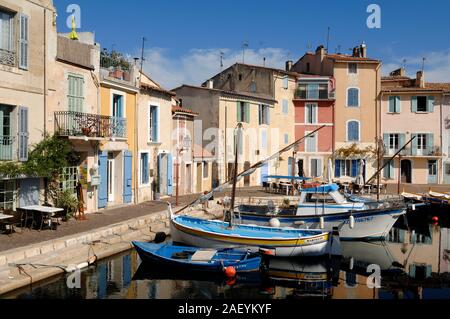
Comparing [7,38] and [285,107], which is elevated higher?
[285,107]

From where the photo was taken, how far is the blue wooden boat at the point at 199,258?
605 inches

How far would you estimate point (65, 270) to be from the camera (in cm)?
1450

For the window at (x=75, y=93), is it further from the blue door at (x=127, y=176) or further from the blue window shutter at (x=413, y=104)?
the blue window shutter at (x=413, y=104)

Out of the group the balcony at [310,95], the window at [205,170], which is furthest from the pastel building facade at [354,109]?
the window at [205,170]

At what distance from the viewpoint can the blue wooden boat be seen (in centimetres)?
1537

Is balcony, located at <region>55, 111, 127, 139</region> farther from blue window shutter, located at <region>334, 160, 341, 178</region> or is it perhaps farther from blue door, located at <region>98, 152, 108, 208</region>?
blue window shutter, located at <region>334, 160, 341, 178</region>

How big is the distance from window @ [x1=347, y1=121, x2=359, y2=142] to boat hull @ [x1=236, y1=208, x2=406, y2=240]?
72.9 feet

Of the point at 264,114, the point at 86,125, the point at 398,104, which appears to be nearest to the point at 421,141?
the point at 398,104

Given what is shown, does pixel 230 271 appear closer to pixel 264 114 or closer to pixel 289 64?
pixel 264 114

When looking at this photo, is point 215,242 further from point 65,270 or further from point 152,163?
point 152,163

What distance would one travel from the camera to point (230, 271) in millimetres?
15219

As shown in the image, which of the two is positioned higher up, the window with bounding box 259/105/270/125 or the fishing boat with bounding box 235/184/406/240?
the window with bounding box 259/105/270/125

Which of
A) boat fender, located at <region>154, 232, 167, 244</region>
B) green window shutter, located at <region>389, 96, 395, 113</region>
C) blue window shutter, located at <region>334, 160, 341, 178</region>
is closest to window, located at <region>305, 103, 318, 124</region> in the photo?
blue window shutter, located at <region>334, 160, 341, 178</region>

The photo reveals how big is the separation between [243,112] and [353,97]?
1109 centimetres
